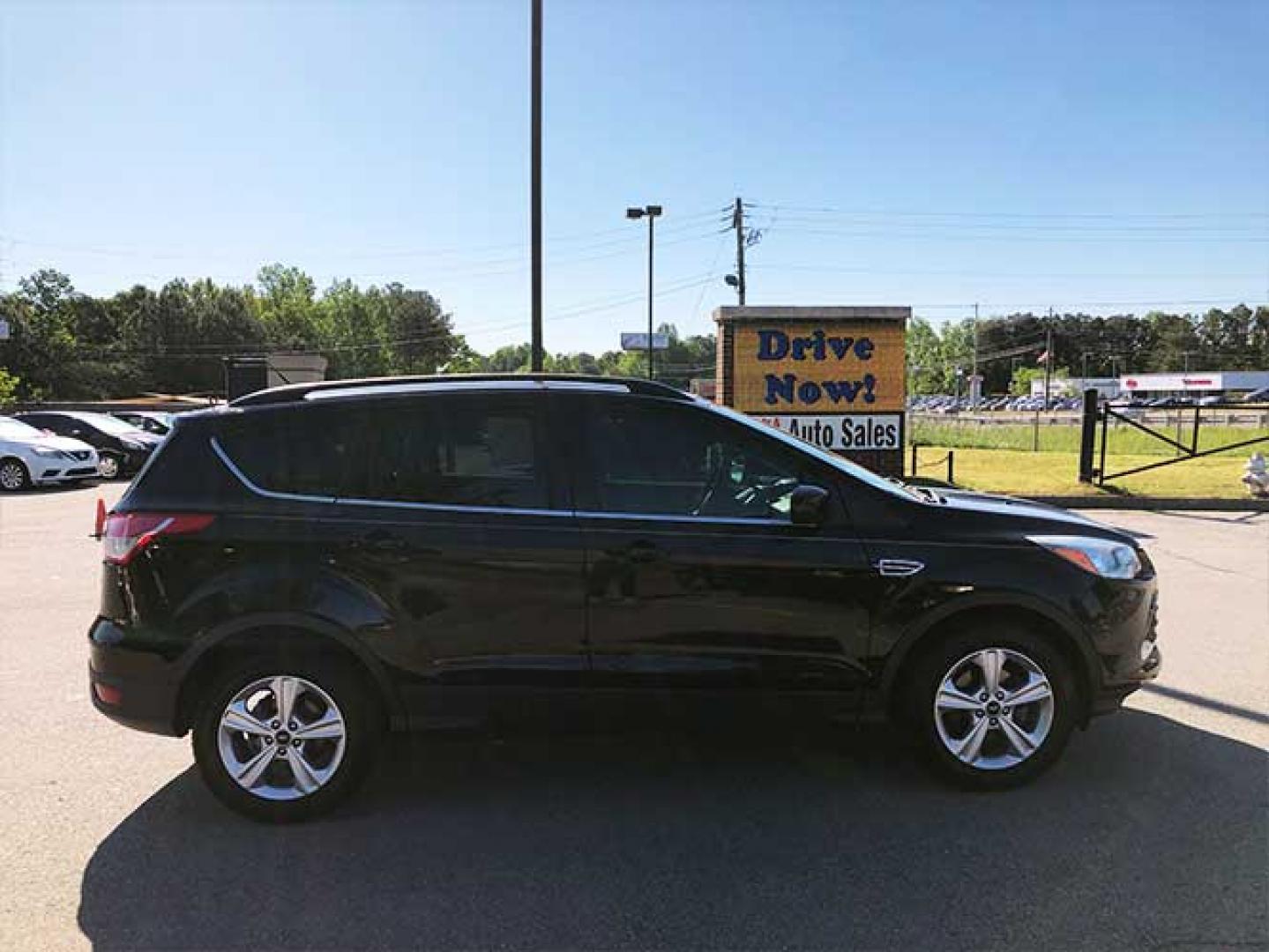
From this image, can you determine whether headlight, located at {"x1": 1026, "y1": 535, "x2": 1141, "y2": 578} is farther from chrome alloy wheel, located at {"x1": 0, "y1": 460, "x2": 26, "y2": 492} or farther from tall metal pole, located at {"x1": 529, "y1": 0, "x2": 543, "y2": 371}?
chrome alloy wheel, located at {"x1": 0, "y1": 460, "x2": 26, "y2": 492}

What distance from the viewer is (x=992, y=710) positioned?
→ 3.78 metres

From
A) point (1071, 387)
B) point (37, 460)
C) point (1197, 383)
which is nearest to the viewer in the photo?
point (37, 460)

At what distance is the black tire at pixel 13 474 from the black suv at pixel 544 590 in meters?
16.9

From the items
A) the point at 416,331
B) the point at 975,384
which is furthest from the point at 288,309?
the point at 975,384

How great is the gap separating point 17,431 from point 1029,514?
20.5 meters

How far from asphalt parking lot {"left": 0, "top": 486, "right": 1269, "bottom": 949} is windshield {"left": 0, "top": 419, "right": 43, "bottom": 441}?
15.9 metres

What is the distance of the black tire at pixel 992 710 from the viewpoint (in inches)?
147

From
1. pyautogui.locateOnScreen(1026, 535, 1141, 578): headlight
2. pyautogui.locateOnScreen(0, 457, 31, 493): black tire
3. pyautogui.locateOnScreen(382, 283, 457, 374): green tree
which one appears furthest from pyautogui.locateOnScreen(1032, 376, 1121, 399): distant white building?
pyautogui.locateOnScreen(1026, 535, 1141, 578): headlight

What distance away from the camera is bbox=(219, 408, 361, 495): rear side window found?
12.1 ft

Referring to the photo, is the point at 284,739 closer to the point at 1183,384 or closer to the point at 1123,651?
the point at 1123,651

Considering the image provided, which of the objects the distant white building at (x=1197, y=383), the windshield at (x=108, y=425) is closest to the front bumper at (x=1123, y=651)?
the windshield at (x=108, y=425)

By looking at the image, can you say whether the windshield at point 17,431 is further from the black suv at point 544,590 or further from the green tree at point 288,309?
the green tree at point 288,309

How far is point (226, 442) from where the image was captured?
12.2 ft

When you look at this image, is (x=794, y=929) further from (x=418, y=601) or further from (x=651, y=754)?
(x=418, y=601)
